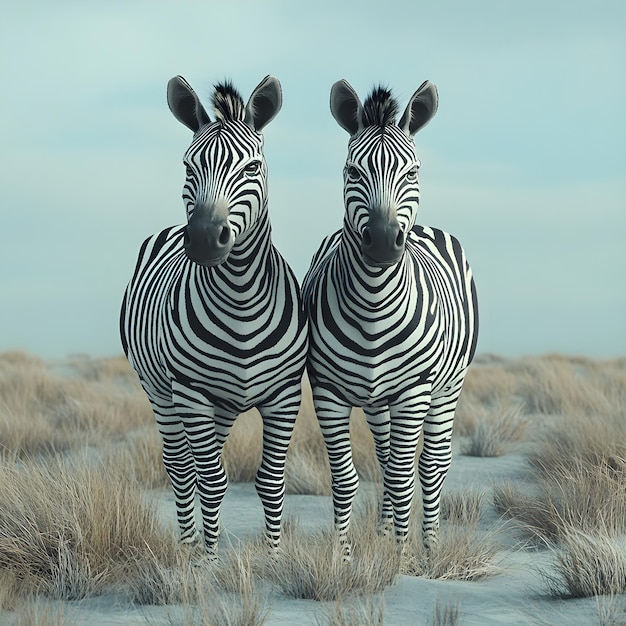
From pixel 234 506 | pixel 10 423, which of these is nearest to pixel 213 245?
pixel 234 506

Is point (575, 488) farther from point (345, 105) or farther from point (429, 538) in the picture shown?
point (345, 105)

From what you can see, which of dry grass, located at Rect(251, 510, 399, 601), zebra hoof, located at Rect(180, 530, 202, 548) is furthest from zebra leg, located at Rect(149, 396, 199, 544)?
dry grass, located at Rect(251, 510, 399, 601)

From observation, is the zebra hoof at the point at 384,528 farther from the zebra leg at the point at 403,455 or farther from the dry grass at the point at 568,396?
the dry grass at the point at 568,396

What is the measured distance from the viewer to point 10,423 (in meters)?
9.66

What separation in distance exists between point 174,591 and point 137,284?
2.57 meters

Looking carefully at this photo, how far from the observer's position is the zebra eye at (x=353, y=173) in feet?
14.2

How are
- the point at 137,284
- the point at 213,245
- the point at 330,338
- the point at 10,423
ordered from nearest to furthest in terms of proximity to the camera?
the point at 213,245 < the point at 330,338 < the point at 137,284 < the point at 10,423

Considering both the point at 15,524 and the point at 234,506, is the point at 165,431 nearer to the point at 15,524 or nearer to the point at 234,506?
the point at 15,524

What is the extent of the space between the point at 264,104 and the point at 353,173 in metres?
0.73

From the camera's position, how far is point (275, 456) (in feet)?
16.0

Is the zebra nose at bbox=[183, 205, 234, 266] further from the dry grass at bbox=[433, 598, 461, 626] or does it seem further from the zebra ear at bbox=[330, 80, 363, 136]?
the dry grass at bbox=[433, 598, 461, 626]

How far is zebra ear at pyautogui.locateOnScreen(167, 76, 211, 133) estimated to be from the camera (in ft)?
15.4

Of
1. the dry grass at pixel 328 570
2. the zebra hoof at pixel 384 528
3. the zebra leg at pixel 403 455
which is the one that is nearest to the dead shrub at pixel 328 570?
the dry grass at pixel 328 570

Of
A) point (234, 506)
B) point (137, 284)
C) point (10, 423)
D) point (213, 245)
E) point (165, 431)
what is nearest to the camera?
point (213, 245)
